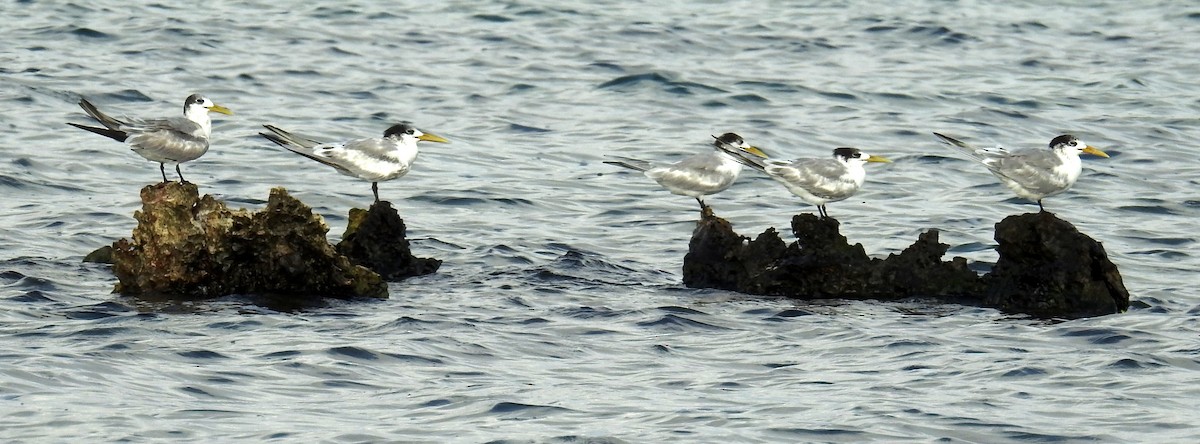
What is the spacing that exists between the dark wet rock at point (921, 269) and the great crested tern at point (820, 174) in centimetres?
70

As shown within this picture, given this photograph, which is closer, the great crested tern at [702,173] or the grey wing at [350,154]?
the grey wing at [350,154]

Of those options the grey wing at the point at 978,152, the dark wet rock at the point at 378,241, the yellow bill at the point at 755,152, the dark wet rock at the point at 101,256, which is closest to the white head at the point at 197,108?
the dark wet rock at the point at 101,256

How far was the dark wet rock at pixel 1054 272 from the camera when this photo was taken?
1164 cm

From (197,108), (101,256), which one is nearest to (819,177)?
(197,108)

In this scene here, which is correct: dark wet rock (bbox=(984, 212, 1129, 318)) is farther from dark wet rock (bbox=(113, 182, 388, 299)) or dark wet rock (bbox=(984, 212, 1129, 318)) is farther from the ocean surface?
dark wet rock (bbox=(113, 182, 388, 299))

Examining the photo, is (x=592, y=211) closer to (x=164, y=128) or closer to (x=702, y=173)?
(x=702, y=173)

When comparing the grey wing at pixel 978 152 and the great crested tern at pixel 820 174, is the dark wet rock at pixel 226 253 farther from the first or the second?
the grey wing at pixel 978 152

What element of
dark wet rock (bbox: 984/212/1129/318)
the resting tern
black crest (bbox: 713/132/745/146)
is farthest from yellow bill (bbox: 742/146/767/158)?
dark wet rock (bbox: 984/212/1129/318)

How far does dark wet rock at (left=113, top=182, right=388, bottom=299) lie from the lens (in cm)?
1152

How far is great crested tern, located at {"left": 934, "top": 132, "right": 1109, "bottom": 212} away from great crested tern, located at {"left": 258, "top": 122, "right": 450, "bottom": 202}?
4235mm

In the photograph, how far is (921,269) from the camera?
39.9 feet

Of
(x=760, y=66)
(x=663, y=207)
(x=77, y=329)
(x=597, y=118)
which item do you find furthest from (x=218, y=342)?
(x=760, y=66)

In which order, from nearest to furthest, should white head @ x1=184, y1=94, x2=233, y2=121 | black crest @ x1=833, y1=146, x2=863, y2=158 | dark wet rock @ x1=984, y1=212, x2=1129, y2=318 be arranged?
dark wet rock @ x1=984, y1=212, x2=1129, y2=318 → black crest @ x1=833, y1=146, x2=863, y2=158 → white head @ x1=184, y1=94, x2=233, y2=121

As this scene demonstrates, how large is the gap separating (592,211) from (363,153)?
3.85 m
